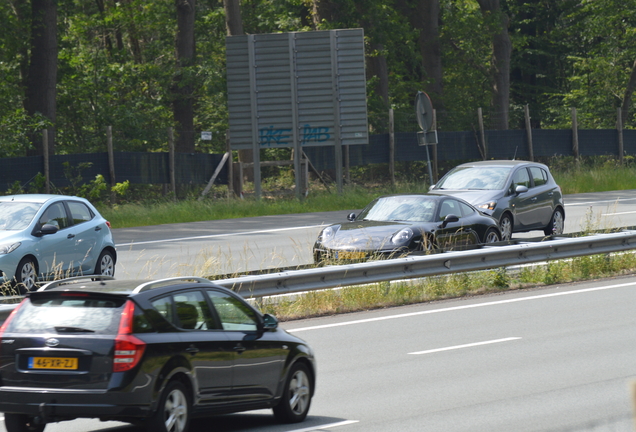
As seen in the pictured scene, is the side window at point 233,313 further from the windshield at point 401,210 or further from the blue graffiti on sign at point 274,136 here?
the blue graffiti on sign at point 274,136

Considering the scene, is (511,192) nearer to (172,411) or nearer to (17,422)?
(172,411)

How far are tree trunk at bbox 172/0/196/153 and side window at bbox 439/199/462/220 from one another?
862 inches

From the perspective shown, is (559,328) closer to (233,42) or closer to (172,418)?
(172,418)

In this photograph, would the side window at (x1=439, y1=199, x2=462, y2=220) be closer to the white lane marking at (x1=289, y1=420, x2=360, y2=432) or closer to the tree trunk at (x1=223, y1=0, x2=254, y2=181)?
the white lane marking at (x1=289, y1=420, x2=360, y2=432)

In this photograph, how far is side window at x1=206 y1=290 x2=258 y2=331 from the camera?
7.91 m

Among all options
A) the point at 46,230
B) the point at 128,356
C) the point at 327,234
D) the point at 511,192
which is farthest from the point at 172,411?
the point at 511,192

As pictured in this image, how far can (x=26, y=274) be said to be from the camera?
14.5m

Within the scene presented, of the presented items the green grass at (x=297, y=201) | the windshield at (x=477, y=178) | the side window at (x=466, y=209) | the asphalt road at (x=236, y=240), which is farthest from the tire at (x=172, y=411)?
the green grass at (x=297, y=201)

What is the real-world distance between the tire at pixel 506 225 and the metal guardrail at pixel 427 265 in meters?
2.93

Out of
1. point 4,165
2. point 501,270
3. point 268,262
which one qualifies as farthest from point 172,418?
point 4,165

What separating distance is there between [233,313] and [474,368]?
317 centimetres

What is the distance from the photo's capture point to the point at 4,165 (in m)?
27.4

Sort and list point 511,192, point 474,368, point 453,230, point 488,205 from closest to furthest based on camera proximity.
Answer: point 474,368 < point 453,230 < point 488,205 < point 511,192

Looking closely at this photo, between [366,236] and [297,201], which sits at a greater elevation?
[366,236]
